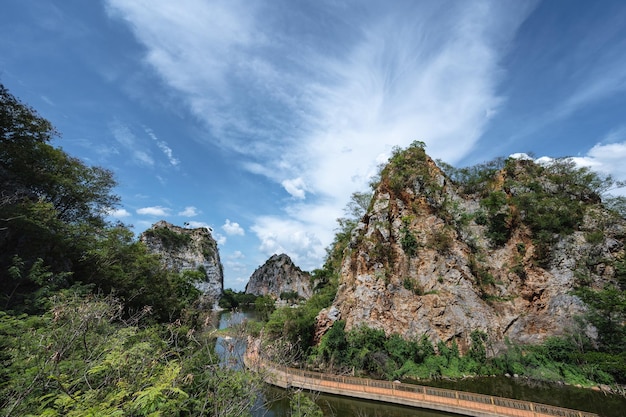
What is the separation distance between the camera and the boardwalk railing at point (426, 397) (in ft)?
42.4

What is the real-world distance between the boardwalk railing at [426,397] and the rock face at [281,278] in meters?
88.2

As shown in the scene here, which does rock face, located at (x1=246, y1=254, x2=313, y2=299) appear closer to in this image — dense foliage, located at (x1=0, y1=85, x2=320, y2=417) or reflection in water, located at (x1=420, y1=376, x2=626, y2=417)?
dense foliage, located at (x1=0, y1=85, x2=320, y2=417)

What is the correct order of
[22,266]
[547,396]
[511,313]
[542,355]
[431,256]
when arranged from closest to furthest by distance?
1. [22,266]
2. [547,396]
3. [542,355]
4. [511,313]
5. [431,256]

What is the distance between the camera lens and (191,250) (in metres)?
77.1

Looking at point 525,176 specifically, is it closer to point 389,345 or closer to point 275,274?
point 389,345

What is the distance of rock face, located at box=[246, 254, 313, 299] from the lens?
107m

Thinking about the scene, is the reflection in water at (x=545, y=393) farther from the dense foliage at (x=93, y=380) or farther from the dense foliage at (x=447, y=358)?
the dense foliage at (x=93, y=380)

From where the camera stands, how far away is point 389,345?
75.5 feet

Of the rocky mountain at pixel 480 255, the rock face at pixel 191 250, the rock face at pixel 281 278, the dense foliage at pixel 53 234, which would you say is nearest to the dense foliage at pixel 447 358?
the rocky mountain at pixel 480 255

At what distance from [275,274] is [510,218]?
297ft

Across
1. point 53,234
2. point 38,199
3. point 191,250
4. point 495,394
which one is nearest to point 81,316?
point 53,234

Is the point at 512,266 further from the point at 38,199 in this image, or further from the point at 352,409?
the point at 38,199

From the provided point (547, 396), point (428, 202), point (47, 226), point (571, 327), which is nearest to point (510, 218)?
point (428, 202)

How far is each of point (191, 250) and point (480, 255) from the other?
7097 cm
